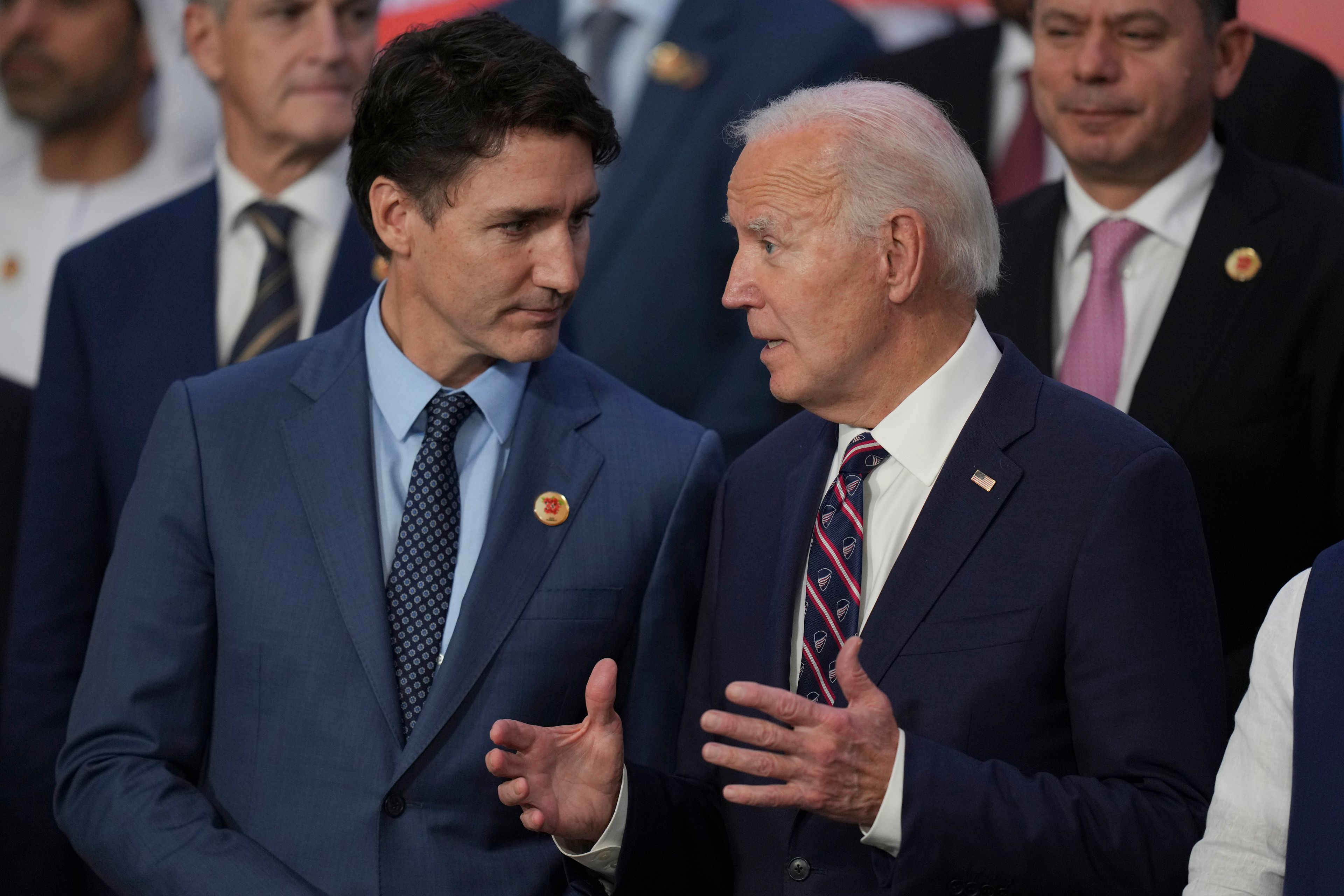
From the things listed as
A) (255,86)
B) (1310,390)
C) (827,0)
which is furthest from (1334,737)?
(255,86)

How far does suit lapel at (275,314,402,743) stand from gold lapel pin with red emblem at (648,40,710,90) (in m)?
1.30

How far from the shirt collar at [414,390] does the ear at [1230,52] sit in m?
1.63

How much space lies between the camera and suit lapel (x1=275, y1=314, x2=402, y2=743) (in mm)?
2555

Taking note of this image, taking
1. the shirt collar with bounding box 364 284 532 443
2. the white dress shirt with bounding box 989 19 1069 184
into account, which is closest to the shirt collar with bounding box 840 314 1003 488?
the shirt collar with bounding box 364 284 532 443

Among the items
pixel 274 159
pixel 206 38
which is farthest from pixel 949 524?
pixel 206 38

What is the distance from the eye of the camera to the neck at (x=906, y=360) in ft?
8.33

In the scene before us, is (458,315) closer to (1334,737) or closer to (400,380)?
(400,380)

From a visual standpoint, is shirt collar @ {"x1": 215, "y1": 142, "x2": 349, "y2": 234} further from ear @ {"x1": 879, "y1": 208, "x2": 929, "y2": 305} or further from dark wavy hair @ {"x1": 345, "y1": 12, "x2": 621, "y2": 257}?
ear @ {"x1": 879, "y1": 208, "x2": 929, "y2": 305}

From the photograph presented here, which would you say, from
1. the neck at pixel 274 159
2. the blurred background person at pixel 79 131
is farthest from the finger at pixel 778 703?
the blurred background person at pixel 79 131

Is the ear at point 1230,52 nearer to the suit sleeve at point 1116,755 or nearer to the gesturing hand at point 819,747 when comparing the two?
the suit sleeve at point 1116,755

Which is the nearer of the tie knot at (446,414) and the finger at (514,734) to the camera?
the finger at (514,734)

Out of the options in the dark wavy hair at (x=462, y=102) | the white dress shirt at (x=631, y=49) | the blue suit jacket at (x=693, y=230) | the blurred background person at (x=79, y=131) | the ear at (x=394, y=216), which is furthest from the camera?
the blurred background person at (x=79, y=131)

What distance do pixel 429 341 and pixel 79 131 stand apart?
6.83 ft

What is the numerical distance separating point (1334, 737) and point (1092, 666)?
0.41 metres
